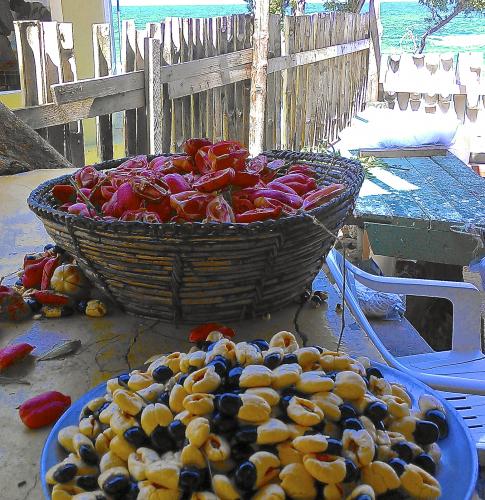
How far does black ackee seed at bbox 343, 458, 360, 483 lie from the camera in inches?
23.8

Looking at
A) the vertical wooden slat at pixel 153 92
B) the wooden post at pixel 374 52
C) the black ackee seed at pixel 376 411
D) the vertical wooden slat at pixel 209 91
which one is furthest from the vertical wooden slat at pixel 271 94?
the black ackee seed at pixel 376 411

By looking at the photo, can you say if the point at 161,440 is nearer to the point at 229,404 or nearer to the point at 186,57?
the point at 229,404

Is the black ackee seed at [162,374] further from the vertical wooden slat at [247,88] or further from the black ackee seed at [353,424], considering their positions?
the vertical wooden slat at [247,88]

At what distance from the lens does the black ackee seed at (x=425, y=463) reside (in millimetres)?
658

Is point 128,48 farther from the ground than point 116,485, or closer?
farther from the ground

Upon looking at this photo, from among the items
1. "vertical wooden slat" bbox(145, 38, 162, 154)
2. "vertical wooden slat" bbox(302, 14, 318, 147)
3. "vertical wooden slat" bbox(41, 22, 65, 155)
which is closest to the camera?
"vertical wooden slat" bbox(41, 22, 65, 155)

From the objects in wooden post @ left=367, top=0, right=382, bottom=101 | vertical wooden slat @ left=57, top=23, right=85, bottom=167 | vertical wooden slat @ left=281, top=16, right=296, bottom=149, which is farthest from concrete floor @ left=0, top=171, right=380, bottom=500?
wooden post @ left=367, top=0, right=382, bottom=101

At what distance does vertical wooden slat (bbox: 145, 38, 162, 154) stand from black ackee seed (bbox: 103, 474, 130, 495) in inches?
97.8

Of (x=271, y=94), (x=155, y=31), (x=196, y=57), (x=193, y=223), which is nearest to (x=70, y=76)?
(x=155, y=31)

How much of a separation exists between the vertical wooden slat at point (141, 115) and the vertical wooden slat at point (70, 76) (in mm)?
348

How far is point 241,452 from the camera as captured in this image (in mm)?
630

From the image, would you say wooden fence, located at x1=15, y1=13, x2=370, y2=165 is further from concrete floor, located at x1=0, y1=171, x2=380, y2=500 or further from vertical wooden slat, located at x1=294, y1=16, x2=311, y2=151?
concrete floor, located at x1=0, y1=171, x2=380, y2=500

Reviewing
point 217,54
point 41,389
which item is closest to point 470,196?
point 217,54

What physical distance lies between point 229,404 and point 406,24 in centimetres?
3797
